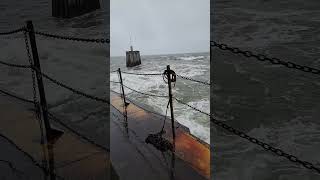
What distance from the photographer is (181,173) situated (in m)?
3.21

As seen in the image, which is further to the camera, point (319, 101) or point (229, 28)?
point (229, 28)

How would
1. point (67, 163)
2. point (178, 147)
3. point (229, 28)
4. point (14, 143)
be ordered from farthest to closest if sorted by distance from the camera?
point (229, 28) < point (178, 147) < point (14, 143) < point (67, 163)

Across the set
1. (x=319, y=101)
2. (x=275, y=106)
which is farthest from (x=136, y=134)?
(x=319, y=101)

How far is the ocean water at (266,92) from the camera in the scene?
23.3 feet

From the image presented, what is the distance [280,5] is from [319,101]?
13.9 meters

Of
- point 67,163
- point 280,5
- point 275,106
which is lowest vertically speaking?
point 275,106

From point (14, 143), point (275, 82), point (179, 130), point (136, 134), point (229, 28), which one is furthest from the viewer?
point (229, 28)

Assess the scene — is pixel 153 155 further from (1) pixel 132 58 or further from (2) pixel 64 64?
(1) pixel 132 58

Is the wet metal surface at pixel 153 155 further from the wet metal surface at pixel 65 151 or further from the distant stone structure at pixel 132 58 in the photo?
the distant stone structure at pixel 132 58

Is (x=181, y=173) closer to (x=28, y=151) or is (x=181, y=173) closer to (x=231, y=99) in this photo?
(x=28, y=151)

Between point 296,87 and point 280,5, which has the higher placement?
point 280,5

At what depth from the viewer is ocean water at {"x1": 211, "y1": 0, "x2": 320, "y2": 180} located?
279 inches

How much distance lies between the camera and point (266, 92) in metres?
12.9

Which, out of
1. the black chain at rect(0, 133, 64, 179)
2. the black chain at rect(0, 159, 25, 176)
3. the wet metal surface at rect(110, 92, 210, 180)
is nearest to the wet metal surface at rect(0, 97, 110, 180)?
the black chain at rect(0, 133, 64, 179)
